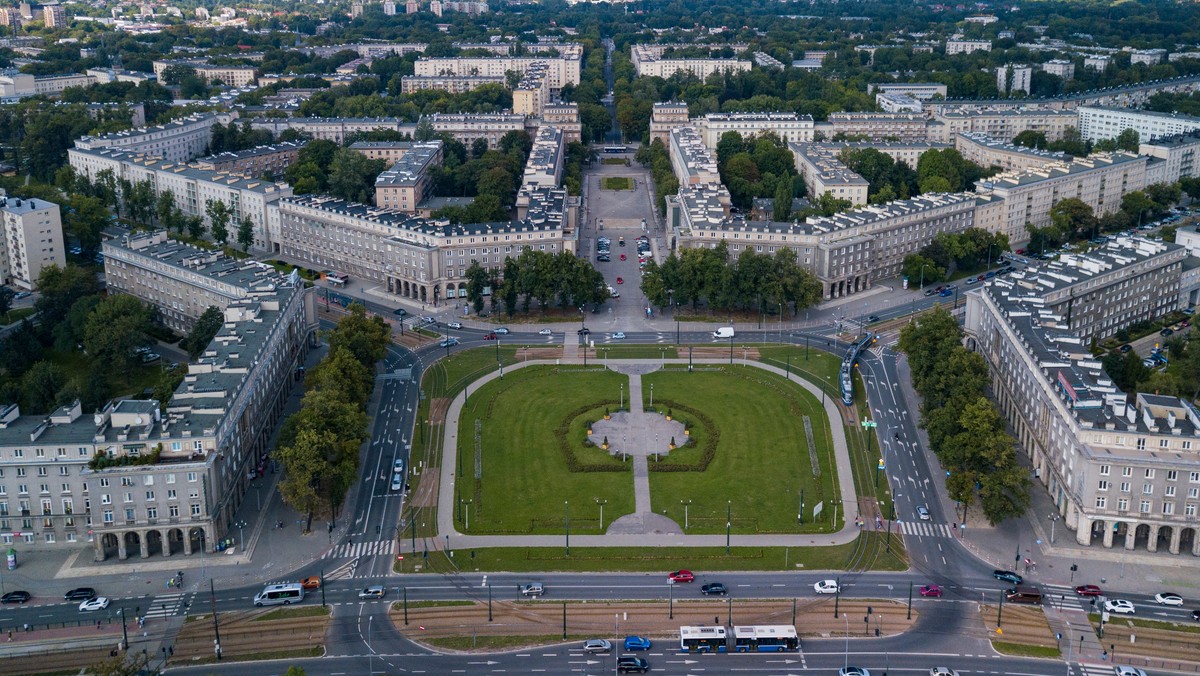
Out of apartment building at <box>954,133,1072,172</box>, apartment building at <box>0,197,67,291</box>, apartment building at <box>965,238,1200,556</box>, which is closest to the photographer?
apartment building at <box>965,238,1200,556</box>

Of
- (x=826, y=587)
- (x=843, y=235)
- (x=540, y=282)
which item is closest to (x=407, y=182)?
(x=540, y=282)

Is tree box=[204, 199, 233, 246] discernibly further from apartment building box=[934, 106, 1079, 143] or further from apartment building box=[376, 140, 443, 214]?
apartment building box=[934, 106, 1079, 143]

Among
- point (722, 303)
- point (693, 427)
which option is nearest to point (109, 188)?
point (722, 303)

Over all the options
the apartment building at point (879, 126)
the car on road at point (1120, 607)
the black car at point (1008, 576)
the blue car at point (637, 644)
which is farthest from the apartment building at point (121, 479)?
the apartment building at point (879, 126)

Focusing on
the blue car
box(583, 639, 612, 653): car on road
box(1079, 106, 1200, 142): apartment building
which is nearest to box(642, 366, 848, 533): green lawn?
the blue car

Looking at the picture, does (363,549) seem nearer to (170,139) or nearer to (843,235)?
(843,235)
